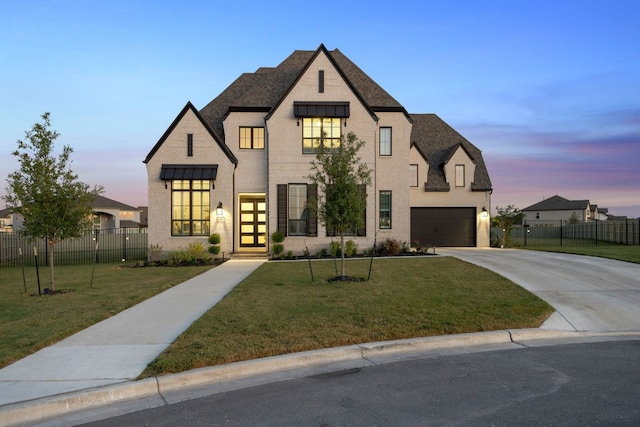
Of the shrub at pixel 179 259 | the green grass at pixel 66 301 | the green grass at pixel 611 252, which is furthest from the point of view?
the shrub at pixel 179 259

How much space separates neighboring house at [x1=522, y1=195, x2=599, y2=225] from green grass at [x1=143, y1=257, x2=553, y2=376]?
260 ft

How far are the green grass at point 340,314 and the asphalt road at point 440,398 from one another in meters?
1.13

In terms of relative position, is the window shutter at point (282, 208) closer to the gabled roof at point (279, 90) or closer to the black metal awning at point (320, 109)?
the black metal awning at point (320, 109)

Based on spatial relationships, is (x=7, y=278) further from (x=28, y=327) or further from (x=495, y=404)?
(x=495, y=404)

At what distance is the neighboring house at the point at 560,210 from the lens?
8525cm

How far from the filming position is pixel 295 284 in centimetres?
1364

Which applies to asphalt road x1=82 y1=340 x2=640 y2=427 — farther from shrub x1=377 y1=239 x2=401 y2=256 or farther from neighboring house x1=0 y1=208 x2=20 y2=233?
neighboring house x1=0 y1=208 x2=20 y2=233

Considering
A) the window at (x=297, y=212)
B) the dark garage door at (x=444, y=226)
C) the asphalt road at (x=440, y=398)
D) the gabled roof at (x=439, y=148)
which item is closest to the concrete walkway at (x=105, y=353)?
the asphalt road at (x=440, y=398)

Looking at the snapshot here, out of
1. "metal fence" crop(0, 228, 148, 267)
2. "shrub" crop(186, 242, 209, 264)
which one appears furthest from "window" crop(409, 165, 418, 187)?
"metal fence" crop(0, 228, 148, 267)

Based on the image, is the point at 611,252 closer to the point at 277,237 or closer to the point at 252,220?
the point at 277,237

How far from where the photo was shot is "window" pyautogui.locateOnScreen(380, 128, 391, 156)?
24.3 metres

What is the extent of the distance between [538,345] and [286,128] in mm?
17528

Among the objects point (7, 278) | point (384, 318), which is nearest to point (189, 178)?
point (7, 278)

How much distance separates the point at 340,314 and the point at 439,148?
23.2 metres
